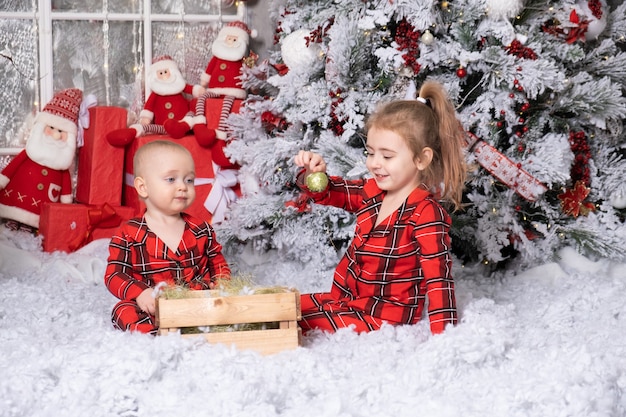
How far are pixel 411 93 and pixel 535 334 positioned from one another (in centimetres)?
77

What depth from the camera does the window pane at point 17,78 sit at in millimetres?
2875

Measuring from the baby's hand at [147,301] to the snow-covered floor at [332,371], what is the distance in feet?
0.36

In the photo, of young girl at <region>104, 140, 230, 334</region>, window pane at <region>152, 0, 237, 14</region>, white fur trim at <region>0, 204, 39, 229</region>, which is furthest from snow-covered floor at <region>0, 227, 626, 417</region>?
window pane at <region>152, 0, 237, 14</region>

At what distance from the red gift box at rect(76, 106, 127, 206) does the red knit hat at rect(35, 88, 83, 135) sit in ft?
0.20

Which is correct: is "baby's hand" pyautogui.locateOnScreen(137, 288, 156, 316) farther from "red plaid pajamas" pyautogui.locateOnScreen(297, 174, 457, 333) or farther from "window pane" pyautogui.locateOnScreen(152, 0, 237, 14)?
"window pane" pyautogui.locateOnScreen(152, 0, 237, 14)

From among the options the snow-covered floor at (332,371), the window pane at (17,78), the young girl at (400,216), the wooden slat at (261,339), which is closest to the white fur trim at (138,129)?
the window pane at (17,78)

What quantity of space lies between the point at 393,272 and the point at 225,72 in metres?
1.36

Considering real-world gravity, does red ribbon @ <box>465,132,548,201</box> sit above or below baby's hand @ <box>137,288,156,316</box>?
above

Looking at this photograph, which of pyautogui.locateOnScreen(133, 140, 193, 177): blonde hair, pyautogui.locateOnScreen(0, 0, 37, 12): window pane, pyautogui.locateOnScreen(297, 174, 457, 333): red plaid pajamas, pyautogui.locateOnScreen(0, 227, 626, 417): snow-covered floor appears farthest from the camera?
pyautogui.locateOnScreen(0, 0, 37, 12): window pane

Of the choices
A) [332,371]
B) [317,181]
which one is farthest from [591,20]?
[332,371]

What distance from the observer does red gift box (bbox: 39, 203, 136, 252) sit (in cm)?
266

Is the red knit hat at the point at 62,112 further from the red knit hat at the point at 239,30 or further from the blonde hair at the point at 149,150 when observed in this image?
the blonde hair at the point at 149,150

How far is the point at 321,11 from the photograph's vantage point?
249 centimetres

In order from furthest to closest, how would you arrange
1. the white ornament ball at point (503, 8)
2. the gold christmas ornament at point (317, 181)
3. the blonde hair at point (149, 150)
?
the white ornament ball at point (503, 8), the blonde hair at point (149, 150), the gold christmas ornament at point (317, 181)
